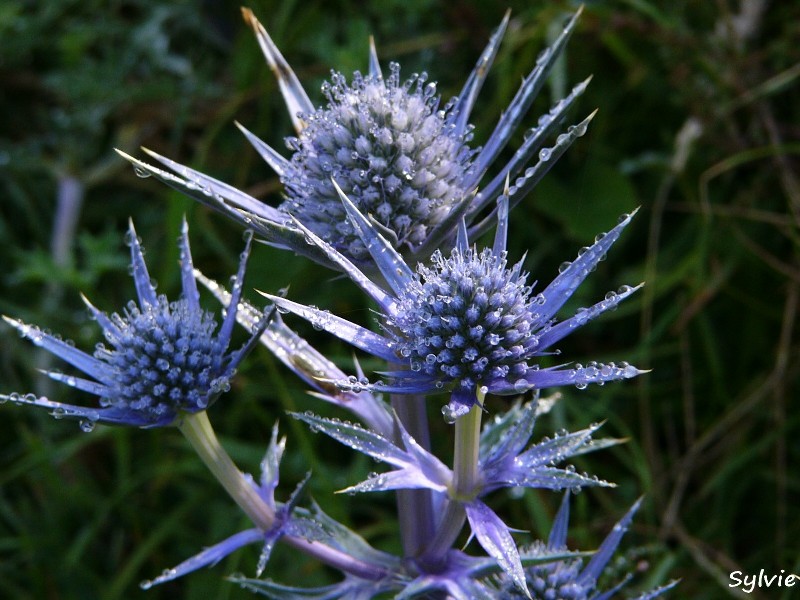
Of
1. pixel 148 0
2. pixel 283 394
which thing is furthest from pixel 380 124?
pixel 148 0

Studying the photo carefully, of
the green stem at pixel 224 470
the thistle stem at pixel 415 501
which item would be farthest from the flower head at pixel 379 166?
the green stem at pixel 224 470

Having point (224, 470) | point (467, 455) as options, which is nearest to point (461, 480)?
point (467, 455)

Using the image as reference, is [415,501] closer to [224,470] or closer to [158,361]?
[224,470]

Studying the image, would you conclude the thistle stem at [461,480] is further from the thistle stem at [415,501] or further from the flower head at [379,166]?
the flower head at [379,166]

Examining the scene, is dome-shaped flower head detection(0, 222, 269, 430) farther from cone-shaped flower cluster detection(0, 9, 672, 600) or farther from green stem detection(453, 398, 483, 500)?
green stem detection(453, 398, 483, 500)

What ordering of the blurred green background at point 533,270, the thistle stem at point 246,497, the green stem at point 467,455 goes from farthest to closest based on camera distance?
the blurred green background at point 533,270
the thistle stem at point 246,497
the green stem at point 467,455

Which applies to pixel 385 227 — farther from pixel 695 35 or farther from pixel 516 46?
pixel 695 35
